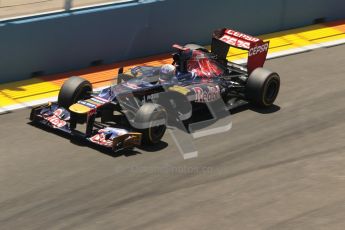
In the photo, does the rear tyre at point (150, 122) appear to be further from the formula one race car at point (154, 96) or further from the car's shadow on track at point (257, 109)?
the car's shadow on track at point (257, 109)

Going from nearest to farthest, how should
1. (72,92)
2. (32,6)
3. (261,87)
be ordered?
(72,92), (261,87), (32,6)

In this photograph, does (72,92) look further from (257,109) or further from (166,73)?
(257,109)

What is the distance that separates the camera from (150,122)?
481 inches

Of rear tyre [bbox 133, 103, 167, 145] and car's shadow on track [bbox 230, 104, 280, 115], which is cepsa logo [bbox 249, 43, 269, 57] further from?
rear tyre [bbox 133, 103, 167, 145]

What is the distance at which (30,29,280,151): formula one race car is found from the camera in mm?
12320

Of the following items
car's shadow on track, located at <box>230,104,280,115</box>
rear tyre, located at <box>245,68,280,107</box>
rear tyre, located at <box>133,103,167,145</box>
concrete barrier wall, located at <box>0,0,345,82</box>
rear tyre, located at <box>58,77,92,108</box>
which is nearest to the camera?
rear tyre, located at <box>133,103,167,145</box>

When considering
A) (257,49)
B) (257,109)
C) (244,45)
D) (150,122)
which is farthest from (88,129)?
(257,49)

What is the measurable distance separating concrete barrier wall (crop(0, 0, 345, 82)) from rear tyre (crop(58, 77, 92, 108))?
244cm

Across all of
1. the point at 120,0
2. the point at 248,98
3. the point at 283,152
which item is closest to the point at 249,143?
the point at 283,152

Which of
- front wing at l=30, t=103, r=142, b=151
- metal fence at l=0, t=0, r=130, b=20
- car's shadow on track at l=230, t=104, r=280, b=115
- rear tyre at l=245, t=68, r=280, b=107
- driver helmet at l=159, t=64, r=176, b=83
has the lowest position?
car's shadow on track at l=230, t=104, r=280, b=115

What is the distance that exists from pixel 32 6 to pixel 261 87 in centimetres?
526

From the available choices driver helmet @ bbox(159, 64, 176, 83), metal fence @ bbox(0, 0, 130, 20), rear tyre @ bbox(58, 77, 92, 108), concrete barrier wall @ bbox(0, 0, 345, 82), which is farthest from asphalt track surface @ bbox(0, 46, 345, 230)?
metal fence @ bbox(0, 0, 130, 20)

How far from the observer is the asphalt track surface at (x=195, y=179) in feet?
33.7

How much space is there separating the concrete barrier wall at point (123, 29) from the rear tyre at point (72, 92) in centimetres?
244
